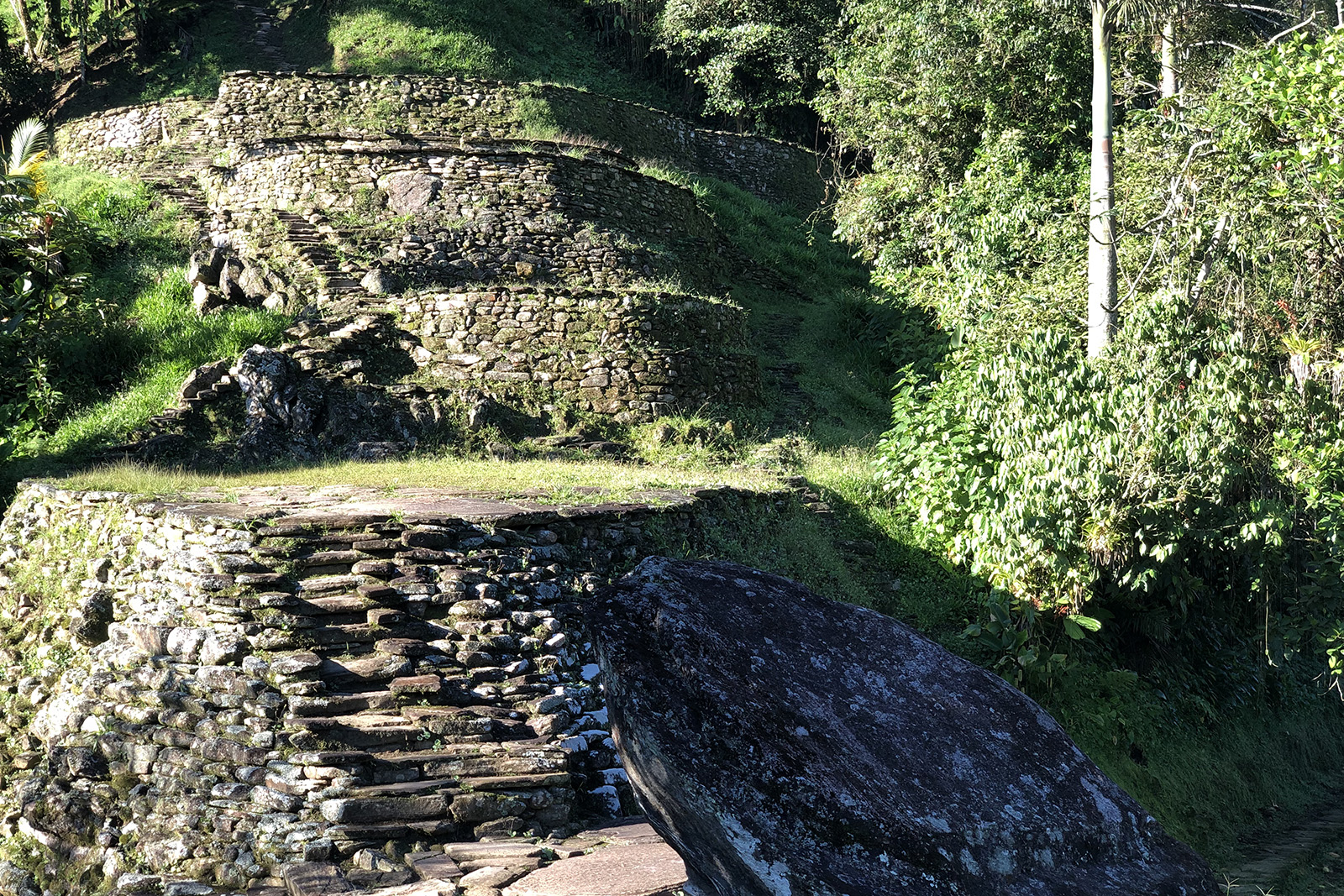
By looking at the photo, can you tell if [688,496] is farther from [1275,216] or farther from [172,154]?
[172,154]

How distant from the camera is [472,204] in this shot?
13852 millimetres

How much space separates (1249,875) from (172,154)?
17.8 m

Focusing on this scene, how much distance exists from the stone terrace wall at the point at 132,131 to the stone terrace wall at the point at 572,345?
27.3 feet

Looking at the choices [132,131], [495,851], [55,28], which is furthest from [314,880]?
[55,28]

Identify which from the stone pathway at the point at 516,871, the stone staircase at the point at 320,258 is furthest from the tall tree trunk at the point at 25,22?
the stone pathway at the point at 516,871

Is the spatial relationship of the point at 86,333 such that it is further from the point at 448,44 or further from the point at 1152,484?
the point at 448,44

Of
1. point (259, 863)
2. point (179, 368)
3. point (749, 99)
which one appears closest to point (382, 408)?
point (179, 368)

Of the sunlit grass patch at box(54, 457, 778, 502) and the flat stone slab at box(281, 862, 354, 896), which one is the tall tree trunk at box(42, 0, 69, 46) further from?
the flat stone slab at box(281, 862, 354, 896)

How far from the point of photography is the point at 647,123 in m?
20.4

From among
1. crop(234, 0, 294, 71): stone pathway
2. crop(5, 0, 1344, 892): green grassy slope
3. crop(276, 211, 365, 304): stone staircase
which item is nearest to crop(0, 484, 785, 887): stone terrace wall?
crop(5, 0, 1344, 892): green grassy slope

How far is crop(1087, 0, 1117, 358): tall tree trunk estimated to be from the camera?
349 inches

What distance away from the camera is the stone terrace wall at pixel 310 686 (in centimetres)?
476

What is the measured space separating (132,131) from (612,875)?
1792 centimetres

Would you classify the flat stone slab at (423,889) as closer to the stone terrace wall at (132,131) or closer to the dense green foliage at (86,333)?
the dense green foliage at (86,333)
